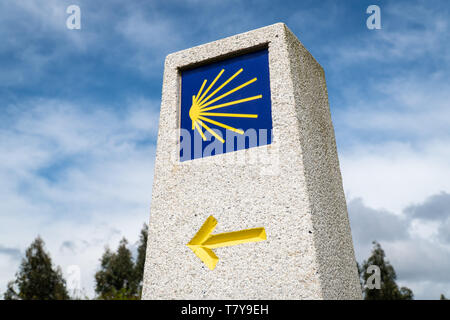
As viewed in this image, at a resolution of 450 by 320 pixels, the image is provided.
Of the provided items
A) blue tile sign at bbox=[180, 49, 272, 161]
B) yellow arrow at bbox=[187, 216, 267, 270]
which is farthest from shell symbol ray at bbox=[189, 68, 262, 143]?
yellow arrow at bbox=[187, 216, 267, 270]

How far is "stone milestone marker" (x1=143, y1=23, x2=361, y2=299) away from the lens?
9.22ft

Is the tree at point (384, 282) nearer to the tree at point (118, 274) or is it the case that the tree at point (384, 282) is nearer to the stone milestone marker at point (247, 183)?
the tree at point (118, 274)

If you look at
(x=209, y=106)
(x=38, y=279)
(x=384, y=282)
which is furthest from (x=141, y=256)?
(x=209, y=106)

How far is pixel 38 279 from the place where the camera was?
1947 centimetres

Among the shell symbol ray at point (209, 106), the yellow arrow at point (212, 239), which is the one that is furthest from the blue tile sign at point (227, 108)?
the yellow arrow at point (212, 239)

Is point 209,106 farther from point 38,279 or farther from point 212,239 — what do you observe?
point 38,279

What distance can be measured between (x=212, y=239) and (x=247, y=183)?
52 cm

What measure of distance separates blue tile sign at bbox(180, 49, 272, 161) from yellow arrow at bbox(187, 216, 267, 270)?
26.0 inches

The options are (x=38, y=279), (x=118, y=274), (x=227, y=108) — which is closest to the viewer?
(x=227, y=108)

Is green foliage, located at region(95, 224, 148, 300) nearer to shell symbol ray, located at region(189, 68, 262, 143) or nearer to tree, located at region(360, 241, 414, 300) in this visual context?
tree, located at region(360, 241, 414, 300)

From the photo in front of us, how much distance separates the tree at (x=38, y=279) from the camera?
18953 millimetres

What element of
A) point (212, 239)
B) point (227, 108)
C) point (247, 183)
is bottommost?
point (212, 239)

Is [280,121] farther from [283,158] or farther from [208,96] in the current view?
[208,96]
